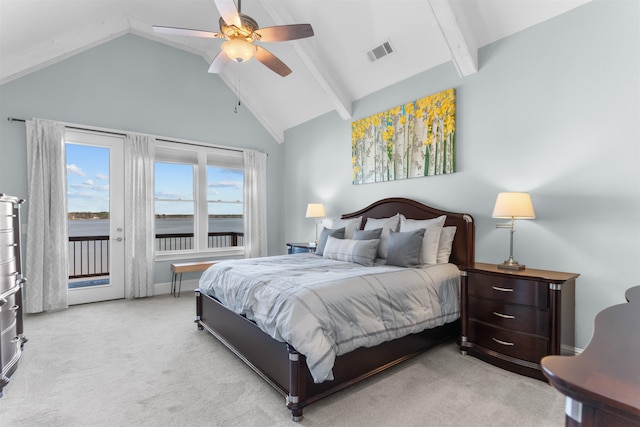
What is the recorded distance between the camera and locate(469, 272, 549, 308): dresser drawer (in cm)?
240

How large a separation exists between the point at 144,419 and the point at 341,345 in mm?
1298

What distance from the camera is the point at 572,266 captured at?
2.71 metres

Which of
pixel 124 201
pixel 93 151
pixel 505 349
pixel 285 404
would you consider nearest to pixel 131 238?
pixel 124 201

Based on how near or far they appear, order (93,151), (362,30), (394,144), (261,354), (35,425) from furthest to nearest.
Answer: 1. (93,151)
2. (394,144)
3. (362,30)
4. (261,354)
5. (35,425)

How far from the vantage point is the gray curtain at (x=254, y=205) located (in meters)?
5.88

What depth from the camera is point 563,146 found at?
9.09ft

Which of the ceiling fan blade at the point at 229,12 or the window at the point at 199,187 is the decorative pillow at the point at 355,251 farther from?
the window at the point at 199,187

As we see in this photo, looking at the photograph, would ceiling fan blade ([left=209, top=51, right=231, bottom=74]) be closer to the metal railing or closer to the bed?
the bed

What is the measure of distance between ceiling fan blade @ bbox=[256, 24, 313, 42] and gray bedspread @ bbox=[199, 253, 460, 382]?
202cm

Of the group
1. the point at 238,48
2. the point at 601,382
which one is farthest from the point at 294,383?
the point at 238,48

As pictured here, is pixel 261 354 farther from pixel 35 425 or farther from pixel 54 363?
pixel 54 363

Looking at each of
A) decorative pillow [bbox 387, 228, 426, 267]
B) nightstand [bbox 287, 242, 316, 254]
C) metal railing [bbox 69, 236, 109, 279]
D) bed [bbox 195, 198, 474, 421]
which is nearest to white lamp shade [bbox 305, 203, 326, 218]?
nightstand [bbox 287, 242, 316, 254]

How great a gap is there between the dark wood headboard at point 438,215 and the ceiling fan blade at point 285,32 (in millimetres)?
2247

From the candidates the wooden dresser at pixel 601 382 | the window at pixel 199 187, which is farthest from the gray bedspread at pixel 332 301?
the window at pixel 199 187
